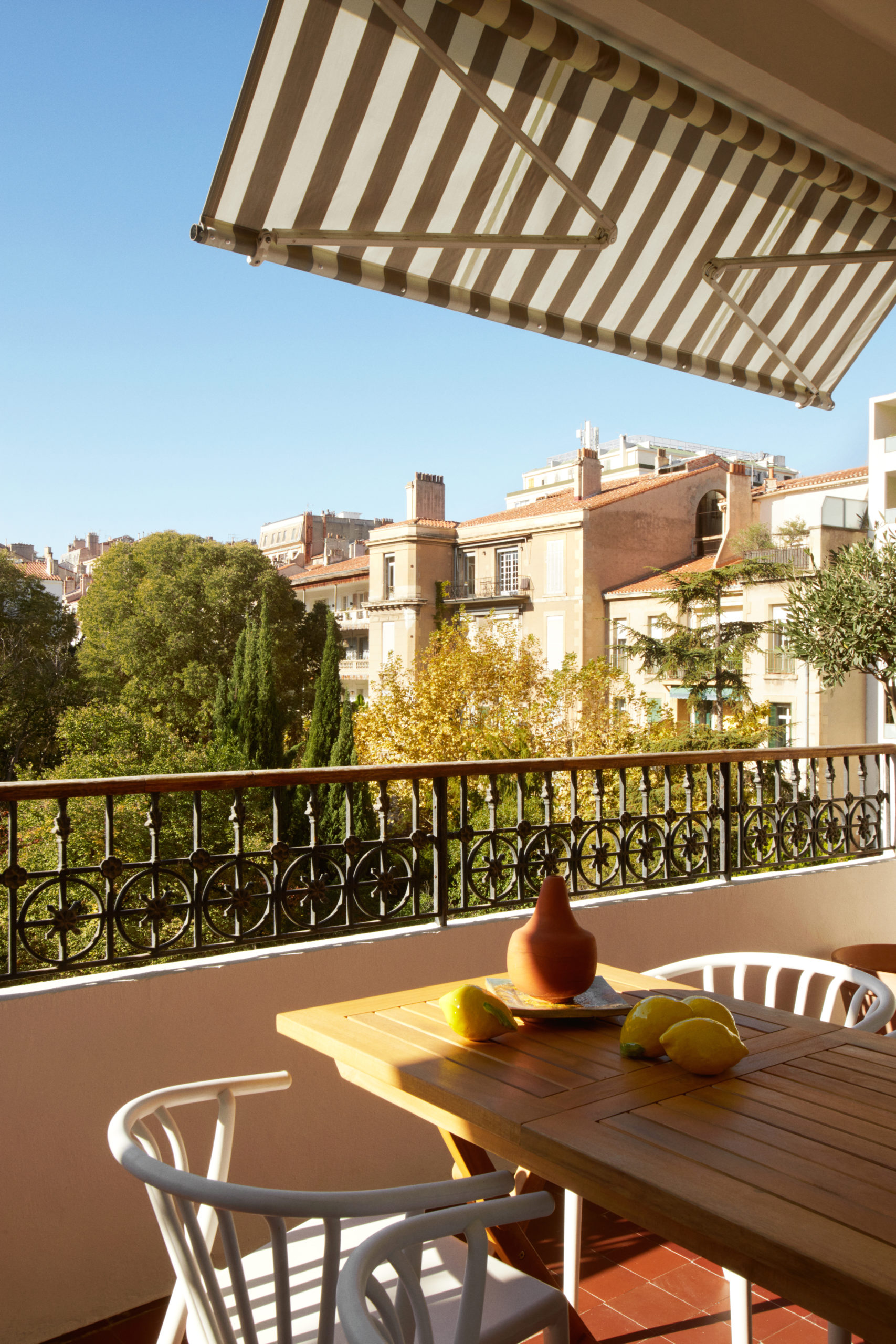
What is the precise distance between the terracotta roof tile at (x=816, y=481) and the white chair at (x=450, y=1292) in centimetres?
3267

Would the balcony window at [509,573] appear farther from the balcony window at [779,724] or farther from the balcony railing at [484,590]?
the balcony window at [779,724]

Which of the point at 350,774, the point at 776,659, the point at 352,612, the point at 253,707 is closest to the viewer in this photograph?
the point at 350,774

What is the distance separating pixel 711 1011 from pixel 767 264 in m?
1.91

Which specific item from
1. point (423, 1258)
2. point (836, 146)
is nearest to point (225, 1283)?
point (423, 1258)

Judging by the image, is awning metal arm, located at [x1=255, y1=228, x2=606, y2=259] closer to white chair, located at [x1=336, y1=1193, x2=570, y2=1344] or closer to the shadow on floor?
white chair, located at [x1=336, y1=1193, x2=570, y2=1344]

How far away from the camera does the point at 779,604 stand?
85.8 ft

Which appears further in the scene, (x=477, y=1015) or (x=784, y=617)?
(x=784, y=617)

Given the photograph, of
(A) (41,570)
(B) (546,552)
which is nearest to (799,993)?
(B) (546,552)

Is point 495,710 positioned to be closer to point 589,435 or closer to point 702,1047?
point 702,1047

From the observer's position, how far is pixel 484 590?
3772 centimetres

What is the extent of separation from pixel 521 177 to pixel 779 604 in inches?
997

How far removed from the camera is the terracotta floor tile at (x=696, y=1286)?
7.79 ft

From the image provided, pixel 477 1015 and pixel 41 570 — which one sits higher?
pixel 41 570

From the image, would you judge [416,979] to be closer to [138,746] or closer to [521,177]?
[521,177]
